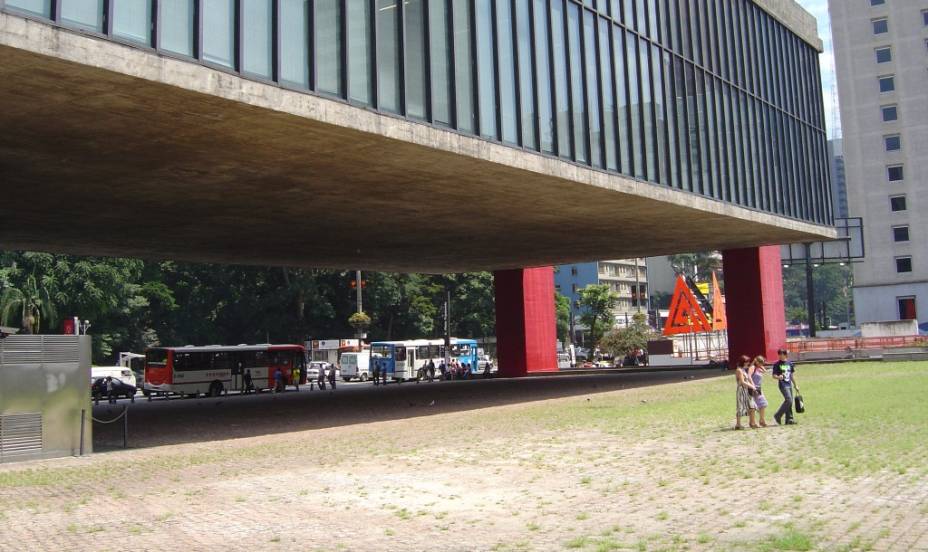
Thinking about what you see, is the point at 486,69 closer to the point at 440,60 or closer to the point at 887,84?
the point at 440,60

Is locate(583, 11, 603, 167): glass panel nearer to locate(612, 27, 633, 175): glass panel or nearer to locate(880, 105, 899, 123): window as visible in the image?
locate(612, 27, 633, 175): glass panel

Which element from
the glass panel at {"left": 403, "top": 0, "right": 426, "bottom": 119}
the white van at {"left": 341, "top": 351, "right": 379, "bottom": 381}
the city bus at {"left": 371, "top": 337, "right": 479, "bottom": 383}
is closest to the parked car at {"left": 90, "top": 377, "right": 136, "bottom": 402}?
the city bus at {"left": 371, "top": 337, "right": 479, "bottom": 383}

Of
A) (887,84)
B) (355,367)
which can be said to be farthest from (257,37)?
(887,84)

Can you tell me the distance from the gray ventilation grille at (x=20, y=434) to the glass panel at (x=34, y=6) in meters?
8.05

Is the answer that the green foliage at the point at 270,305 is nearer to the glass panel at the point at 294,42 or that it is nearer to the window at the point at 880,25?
the window at the point at 880,25

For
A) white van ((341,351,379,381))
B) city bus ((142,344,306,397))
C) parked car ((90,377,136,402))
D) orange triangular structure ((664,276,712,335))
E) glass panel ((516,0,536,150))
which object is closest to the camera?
glass panel ((516,0,536,150))

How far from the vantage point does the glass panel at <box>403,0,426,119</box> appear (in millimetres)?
20938

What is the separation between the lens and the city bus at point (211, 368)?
46156 mm

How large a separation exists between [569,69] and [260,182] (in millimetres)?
10421

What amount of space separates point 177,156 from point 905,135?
74.7 m

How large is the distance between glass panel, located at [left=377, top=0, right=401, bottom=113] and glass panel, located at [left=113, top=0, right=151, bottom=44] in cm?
566

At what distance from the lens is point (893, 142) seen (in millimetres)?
78062

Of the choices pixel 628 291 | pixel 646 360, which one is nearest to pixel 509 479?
pixel 646 360

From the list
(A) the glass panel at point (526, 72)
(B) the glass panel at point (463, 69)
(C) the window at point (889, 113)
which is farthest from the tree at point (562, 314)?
(B) the glass panel at point (463, 69)
